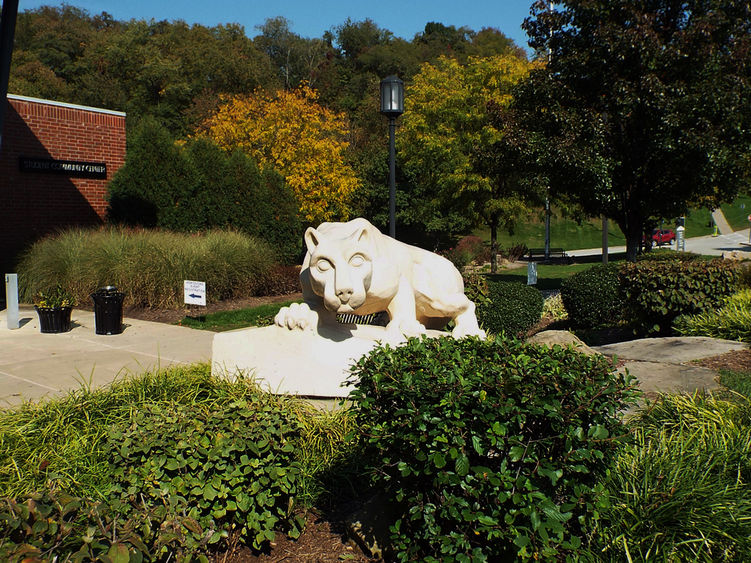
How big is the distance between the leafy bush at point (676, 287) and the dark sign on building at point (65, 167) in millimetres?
15321

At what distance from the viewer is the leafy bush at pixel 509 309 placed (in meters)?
9.29

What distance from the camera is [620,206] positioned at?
15156 millimetres

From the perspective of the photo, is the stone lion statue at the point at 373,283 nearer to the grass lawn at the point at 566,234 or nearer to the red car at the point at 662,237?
the grass lawn at the point at 566,234

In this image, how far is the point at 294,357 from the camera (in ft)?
18.0

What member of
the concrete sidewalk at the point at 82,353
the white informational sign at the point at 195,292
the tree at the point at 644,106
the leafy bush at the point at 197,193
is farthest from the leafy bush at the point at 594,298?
the leafy bush at the point at 197,193

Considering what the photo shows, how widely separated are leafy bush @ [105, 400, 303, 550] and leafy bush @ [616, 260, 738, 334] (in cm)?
762

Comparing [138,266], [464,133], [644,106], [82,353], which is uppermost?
[464,133]

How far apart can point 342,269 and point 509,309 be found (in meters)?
5.29

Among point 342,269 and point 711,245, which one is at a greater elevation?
point 711,245

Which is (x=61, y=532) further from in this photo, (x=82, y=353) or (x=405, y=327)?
(x=82, y=353)

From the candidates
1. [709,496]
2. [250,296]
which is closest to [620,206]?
[250,296]

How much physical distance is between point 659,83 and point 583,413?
12.0 metres

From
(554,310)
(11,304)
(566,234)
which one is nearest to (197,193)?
(11,304)

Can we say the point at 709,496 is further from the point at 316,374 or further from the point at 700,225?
the point at 700,225
